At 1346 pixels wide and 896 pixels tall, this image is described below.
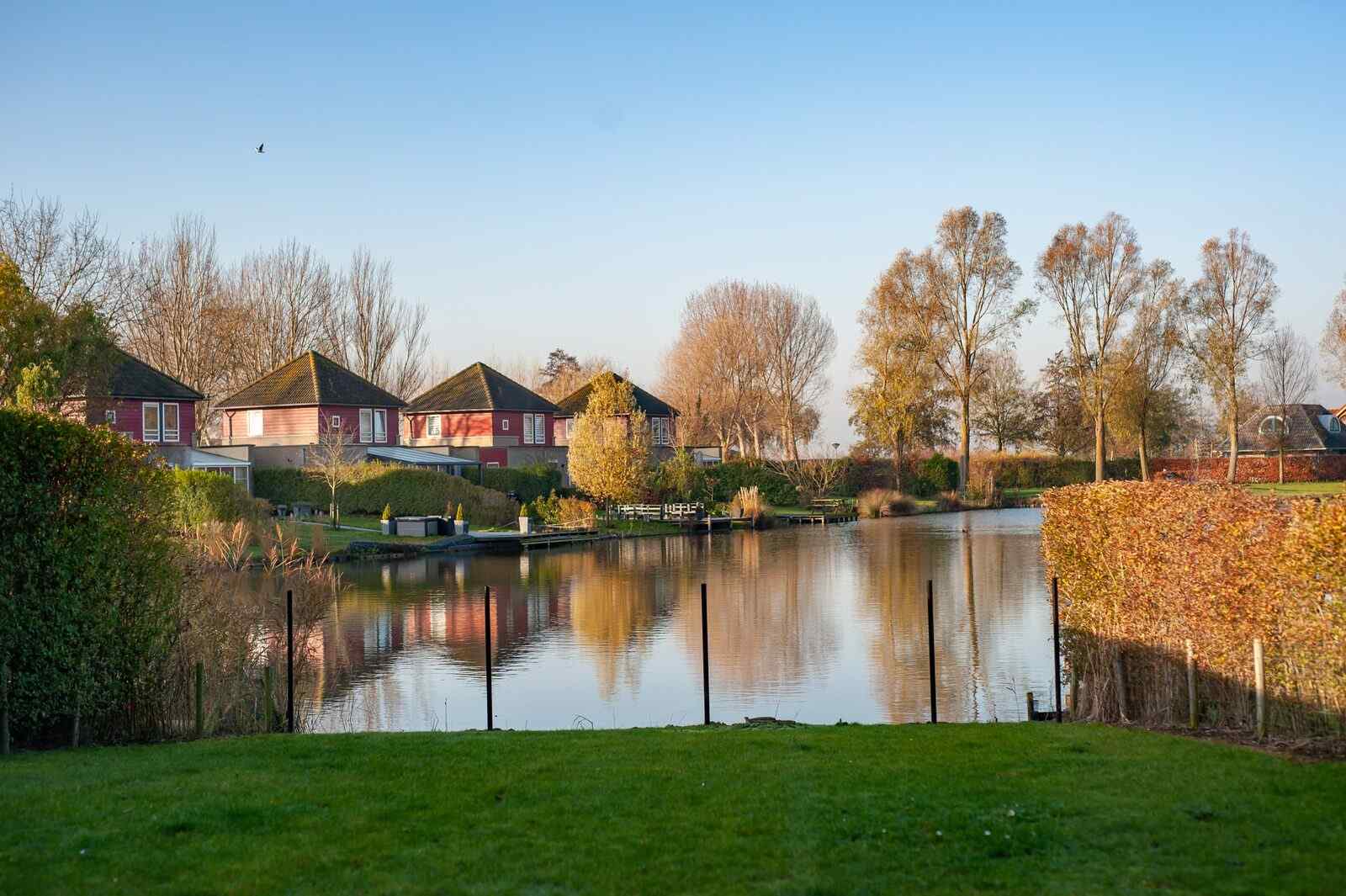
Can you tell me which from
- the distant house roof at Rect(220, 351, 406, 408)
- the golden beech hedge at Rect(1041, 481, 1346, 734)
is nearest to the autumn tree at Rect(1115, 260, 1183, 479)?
→ the distant house roof at Rect(220, 351, 406, 408)

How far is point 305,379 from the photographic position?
61.4 m

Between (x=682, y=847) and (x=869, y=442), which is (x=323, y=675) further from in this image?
(x=869, y=442)

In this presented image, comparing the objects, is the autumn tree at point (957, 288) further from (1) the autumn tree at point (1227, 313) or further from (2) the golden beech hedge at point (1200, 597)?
(2) the golden beech hedge at point (1200, 597)

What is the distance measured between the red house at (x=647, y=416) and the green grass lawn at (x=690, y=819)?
221ft

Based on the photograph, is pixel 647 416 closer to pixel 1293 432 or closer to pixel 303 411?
pixel 303 411

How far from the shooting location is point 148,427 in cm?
5234

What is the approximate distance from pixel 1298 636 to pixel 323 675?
14.3 meters

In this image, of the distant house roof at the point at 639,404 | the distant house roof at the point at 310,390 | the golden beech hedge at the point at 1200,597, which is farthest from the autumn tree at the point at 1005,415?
the golden beech hedge at the point at 1200,597

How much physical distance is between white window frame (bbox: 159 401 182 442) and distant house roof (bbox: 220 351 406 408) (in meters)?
7.30

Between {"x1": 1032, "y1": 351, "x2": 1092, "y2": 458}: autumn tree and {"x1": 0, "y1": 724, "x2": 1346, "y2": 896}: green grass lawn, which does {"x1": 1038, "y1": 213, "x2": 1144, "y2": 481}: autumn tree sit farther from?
{"x1": 0, "y1": 724, "x2": 1346, "y2": 896}: green grass lawn

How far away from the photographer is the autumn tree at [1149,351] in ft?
213

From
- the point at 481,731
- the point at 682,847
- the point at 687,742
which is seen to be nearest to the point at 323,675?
the point at 481,731

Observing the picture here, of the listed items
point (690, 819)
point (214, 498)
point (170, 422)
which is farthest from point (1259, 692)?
point (170, 422)

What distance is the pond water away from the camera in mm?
16297
